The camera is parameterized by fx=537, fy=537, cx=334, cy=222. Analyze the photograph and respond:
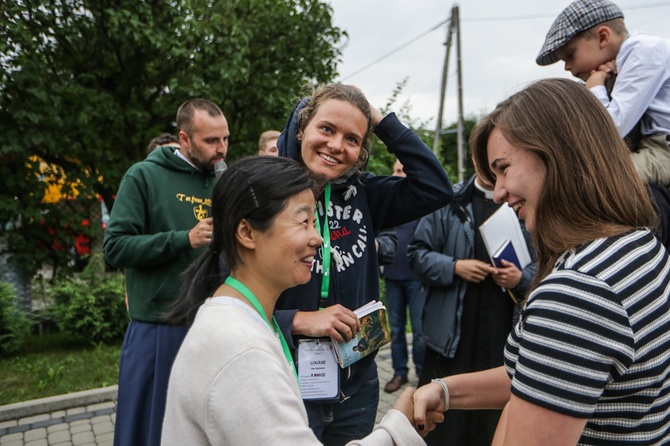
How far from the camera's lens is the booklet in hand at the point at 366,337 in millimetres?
2086

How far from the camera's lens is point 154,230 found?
3203 mm

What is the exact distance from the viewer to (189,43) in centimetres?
743

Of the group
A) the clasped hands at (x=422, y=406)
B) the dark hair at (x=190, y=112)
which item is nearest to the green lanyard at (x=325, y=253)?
the clasped hands at (x=422, y=406)

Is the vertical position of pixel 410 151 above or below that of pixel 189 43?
below

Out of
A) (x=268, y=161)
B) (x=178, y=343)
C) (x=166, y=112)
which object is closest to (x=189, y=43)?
(x=166, y=112)

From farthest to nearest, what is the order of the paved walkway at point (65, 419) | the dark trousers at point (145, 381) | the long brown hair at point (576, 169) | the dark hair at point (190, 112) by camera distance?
the paved walkway at point (65, 419)
the dark hair at point (190, 112)
the dark trousers at point (145, 381)
the long brown hair at point (576, 169)

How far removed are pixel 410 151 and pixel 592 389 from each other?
154cm

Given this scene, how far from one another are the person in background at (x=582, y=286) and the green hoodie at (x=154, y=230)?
2077 millimetres

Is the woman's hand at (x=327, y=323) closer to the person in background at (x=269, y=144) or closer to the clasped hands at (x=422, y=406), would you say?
the clasped hands at (x=422, y=406)

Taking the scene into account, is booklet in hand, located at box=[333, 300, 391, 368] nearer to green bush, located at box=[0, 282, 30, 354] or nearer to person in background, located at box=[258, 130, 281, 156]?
person in background, located at box=[258, 130, 281, 156]

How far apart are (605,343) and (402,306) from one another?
15.8 feet

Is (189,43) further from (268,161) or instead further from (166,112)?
(268,161)

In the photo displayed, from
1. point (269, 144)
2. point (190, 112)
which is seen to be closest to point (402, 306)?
point (269, 144)

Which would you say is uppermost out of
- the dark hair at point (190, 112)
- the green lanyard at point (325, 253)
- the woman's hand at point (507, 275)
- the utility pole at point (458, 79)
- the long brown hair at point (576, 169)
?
the utility pole at point (458, 79)
